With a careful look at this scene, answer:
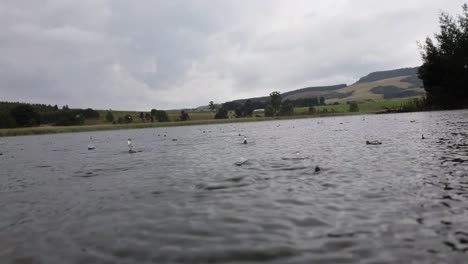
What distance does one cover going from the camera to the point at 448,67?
9675cm

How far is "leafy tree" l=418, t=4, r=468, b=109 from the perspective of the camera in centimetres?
9581

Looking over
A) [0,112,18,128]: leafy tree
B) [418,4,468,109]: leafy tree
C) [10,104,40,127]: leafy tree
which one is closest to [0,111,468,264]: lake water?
[418,4,468,109]: leafy tree

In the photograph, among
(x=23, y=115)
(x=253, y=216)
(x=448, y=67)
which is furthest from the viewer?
(x=23, y=115)

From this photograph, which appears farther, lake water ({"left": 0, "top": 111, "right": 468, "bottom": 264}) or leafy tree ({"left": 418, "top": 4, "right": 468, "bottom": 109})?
leafy tree ({"left": 418, "top": 4, "right": 468, "bottom": 109})

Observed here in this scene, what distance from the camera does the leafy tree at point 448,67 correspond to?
95.8m

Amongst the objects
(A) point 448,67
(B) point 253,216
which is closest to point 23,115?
(A) point 448,67

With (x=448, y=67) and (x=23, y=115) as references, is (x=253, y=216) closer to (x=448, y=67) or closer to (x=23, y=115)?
(x=448, y=67)

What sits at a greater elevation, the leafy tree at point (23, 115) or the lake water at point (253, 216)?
the leafy tree at point (23, 115)

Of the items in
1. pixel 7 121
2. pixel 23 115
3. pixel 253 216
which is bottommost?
pixel 253 216

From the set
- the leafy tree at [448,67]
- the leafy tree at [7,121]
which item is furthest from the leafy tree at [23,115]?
the leafy tree at [448,67]

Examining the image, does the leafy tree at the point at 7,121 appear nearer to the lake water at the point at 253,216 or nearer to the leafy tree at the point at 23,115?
the leafy tree at the point at 23,115

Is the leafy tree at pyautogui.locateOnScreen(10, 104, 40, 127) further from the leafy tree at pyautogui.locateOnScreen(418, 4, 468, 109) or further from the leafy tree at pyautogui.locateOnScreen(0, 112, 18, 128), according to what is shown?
the leafy tree at pyautogui.locateOnScreen(418, 4, 468, 109)

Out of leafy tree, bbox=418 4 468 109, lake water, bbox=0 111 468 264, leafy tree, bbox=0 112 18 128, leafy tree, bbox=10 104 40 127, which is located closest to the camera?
lake water, bbox=0 111 468 264

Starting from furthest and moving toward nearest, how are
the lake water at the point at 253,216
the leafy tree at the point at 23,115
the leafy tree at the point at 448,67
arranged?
the leafy tree at the point at 23,115 < the leafy tree at the point at 448,67 < the lake water at the point at 253,216
